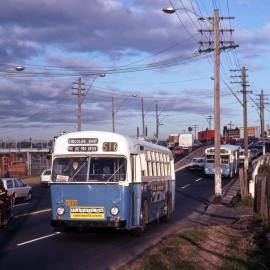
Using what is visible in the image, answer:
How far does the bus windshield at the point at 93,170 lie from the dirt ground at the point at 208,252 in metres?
2.12

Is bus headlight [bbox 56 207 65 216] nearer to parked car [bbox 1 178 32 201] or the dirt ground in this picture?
the dirt ground

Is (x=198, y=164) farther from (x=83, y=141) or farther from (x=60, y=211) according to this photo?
(x=60, y=211)

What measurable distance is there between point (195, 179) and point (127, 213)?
4145 centimetres

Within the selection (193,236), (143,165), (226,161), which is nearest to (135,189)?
(143,165)

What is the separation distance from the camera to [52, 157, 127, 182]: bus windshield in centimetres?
1633

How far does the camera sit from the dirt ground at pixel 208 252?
1191cm

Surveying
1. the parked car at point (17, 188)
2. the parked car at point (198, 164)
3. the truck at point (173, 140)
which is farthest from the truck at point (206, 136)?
the parked car at point (17, 188)

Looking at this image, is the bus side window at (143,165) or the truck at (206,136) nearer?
the bus side window at (143,165)

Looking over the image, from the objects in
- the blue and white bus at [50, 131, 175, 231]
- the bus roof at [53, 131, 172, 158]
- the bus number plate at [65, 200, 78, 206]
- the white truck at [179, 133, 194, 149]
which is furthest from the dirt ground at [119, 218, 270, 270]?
the white truck at [179, 133, 194, 149]

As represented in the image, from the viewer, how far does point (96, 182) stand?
16.2 metres

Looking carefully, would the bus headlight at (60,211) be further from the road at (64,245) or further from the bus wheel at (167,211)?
the bus wheel at (167,211)

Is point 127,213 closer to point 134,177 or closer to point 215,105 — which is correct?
point 134,177

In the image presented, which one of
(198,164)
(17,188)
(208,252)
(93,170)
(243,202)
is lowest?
(198,164)

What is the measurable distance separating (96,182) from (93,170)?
376 millimetres
